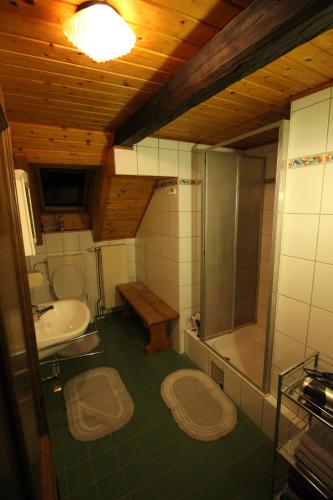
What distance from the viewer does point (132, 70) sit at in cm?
113

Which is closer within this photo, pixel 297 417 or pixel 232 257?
pixel 297 417

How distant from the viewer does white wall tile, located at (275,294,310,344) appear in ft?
4.70

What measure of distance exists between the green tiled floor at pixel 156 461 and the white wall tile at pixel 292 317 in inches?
31.7

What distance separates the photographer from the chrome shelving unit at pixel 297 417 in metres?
1.01

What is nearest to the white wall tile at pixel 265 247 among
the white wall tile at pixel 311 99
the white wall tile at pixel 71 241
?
the white wall tile at pixel 311 99

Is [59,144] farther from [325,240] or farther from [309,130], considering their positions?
[325,240]

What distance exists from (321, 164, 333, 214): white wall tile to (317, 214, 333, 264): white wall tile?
0.14ft

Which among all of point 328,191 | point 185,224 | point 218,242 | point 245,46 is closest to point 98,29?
point 245,46

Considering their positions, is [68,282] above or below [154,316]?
above

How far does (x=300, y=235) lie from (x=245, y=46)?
3.31 feet

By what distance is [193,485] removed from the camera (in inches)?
54.1

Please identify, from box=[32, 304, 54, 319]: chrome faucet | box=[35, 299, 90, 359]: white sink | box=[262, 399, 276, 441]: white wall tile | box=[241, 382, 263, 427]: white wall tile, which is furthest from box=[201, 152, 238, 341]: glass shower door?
box=[32, 304, 54, 319]: chrome faucet

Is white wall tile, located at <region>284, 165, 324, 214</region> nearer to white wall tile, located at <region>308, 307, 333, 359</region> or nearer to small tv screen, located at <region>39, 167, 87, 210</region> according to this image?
white wall tile, located at <region>308, 307, 333, 359</region>

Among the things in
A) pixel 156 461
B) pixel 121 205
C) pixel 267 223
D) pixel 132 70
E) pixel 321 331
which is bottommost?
pixel 156 461
